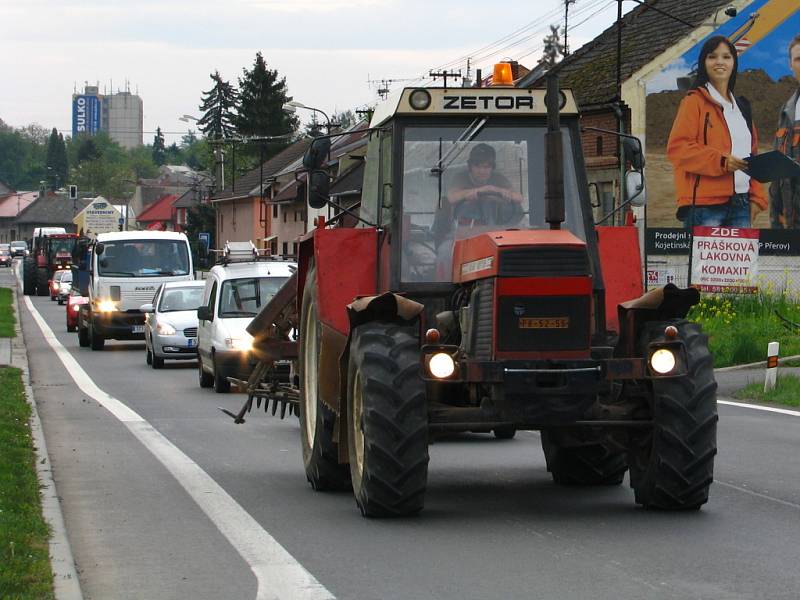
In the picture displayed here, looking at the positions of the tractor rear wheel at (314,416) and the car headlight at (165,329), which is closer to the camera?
the tractor rear wheel at (314,416)

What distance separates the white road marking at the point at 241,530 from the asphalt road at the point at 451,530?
64 millimetres

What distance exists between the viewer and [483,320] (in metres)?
9.66

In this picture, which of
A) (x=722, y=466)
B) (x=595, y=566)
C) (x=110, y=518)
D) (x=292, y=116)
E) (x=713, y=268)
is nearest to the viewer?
(x=595, y=566)

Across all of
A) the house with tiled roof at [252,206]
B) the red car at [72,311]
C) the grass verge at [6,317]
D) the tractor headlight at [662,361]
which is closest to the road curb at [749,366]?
the tractor headlight at [662,361]

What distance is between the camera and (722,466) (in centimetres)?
1328

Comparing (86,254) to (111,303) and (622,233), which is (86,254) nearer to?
(111,303)

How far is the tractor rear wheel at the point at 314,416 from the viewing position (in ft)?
36.9

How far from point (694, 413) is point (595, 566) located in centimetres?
183

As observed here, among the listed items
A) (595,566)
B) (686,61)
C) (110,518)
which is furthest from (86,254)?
(595,566)

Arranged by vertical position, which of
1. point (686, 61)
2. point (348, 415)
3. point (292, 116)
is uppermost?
point (292, 116)

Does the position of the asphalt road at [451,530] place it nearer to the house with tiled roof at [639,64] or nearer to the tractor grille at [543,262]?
the tractor grille at [543,262]

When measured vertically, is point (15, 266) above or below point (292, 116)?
below

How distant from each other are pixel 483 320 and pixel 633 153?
1.88 metres

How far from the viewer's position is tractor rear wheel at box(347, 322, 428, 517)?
9430mm
